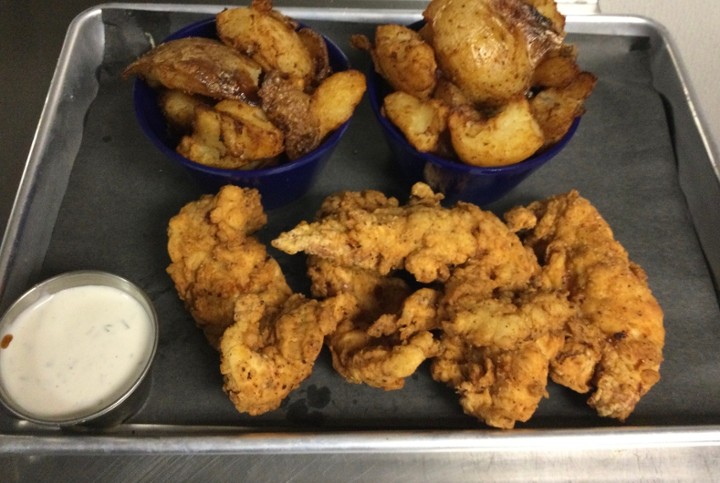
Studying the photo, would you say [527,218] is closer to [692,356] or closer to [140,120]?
[692,356]

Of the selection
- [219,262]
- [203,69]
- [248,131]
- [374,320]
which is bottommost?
[374,320]

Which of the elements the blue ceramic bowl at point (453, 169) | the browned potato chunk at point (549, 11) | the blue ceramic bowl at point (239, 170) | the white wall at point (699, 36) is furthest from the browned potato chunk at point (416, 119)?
the white wall at point (699, 36)

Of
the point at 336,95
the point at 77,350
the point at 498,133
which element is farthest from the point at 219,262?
the point at 498,133

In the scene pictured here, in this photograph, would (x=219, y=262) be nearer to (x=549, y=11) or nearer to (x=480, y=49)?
(x=480, y=49)

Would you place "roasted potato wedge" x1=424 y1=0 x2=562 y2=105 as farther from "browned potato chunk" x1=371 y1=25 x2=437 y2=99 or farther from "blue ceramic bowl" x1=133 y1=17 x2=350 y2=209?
"blue ceramic bowl" x1=133 y1=17 x2=350 y2=209

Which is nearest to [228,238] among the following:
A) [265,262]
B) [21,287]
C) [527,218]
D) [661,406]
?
[265,262]

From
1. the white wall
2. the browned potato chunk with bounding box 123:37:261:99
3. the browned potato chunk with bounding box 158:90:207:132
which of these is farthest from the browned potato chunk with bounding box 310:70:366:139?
the white wall

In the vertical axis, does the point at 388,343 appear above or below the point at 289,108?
below
